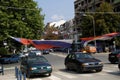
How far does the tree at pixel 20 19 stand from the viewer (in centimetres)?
5276

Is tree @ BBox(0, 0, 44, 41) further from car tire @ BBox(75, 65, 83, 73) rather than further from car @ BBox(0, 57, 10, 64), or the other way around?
car tire @ BBox(75, 65, 83, 73)

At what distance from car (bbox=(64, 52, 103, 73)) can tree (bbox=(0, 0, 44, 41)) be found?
25192mm

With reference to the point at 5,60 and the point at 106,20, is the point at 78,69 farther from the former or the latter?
the point at 106,20

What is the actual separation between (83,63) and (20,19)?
102 feet

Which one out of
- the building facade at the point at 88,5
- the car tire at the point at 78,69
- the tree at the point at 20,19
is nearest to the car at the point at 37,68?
the car tire at the point at 78,69

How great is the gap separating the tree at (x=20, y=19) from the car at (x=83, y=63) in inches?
992

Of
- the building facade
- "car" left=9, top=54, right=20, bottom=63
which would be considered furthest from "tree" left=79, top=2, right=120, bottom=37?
"car" left=9, top=54, right=20, bottom=63

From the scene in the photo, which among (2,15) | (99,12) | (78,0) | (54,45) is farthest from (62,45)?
(78,0)

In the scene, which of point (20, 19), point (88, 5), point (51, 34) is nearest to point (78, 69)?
point (20, 19)

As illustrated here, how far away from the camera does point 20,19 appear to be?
183 ft

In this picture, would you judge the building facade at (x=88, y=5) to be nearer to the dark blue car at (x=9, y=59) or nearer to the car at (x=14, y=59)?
the car at (x=14, y=59)

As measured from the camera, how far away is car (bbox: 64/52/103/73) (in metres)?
26.0

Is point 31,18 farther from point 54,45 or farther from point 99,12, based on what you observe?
point 54,45

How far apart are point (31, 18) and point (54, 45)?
121ft
